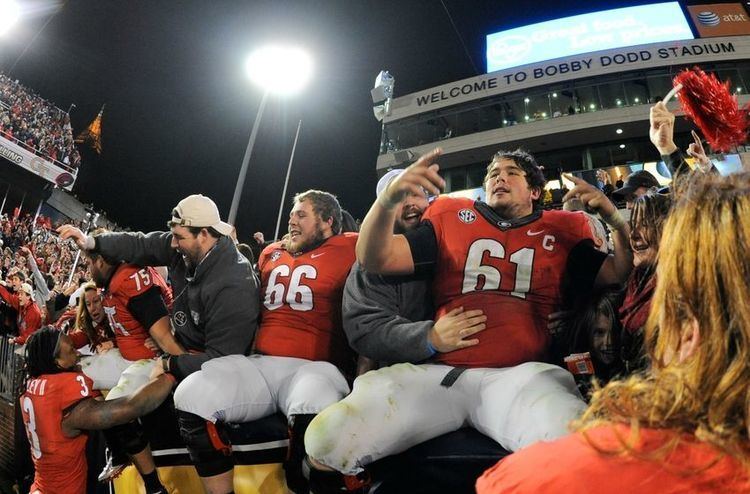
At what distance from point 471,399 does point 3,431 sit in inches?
243

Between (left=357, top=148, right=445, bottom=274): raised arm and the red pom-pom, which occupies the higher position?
the red pom-pom

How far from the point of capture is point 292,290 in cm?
298

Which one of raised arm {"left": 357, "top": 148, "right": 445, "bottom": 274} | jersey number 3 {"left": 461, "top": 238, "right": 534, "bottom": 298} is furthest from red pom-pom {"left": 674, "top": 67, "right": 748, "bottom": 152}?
Answer: raised arm {"left": 357, "top": 148, "right": 445, "bottom": 274}

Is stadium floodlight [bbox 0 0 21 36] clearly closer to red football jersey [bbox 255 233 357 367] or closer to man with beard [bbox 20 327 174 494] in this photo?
man with beard [bbox 20 327 174 494]

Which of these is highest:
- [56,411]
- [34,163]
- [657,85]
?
[657,85]

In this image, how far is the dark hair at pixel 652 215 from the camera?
2.05 metres

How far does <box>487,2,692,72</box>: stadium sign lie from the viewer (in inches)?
922

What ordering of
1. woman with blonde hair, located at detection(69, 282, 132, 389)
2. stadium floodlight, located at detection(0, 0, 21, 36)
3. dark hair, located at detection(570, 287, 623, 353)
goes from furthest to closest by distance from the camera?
stadium floodlight, located at detection(0, 0, 21, 36), woman with blonde hair, located at detection(69, 282, 132, 389), dark hair, located at detection(570, 287, 623, 353)

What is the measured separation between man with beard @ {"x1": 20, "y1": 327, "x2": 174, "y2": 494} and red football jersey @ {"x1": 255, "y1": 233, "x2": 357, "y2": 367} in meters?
1.83

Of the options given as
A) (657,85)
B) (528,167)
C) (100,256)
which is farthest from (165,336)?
(657,85)

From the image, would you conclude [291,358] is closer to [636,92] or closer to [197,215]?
[197,215]

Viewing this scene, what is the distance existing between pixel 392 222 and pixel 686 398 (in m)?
1.48

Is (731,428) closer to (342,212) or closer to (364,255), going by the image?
(364,255)

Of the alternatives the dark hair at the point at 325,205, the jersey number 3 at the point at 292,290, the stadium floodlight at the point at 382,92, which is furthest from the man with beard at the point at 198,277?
the stadium floodlight at the point at 382,92
